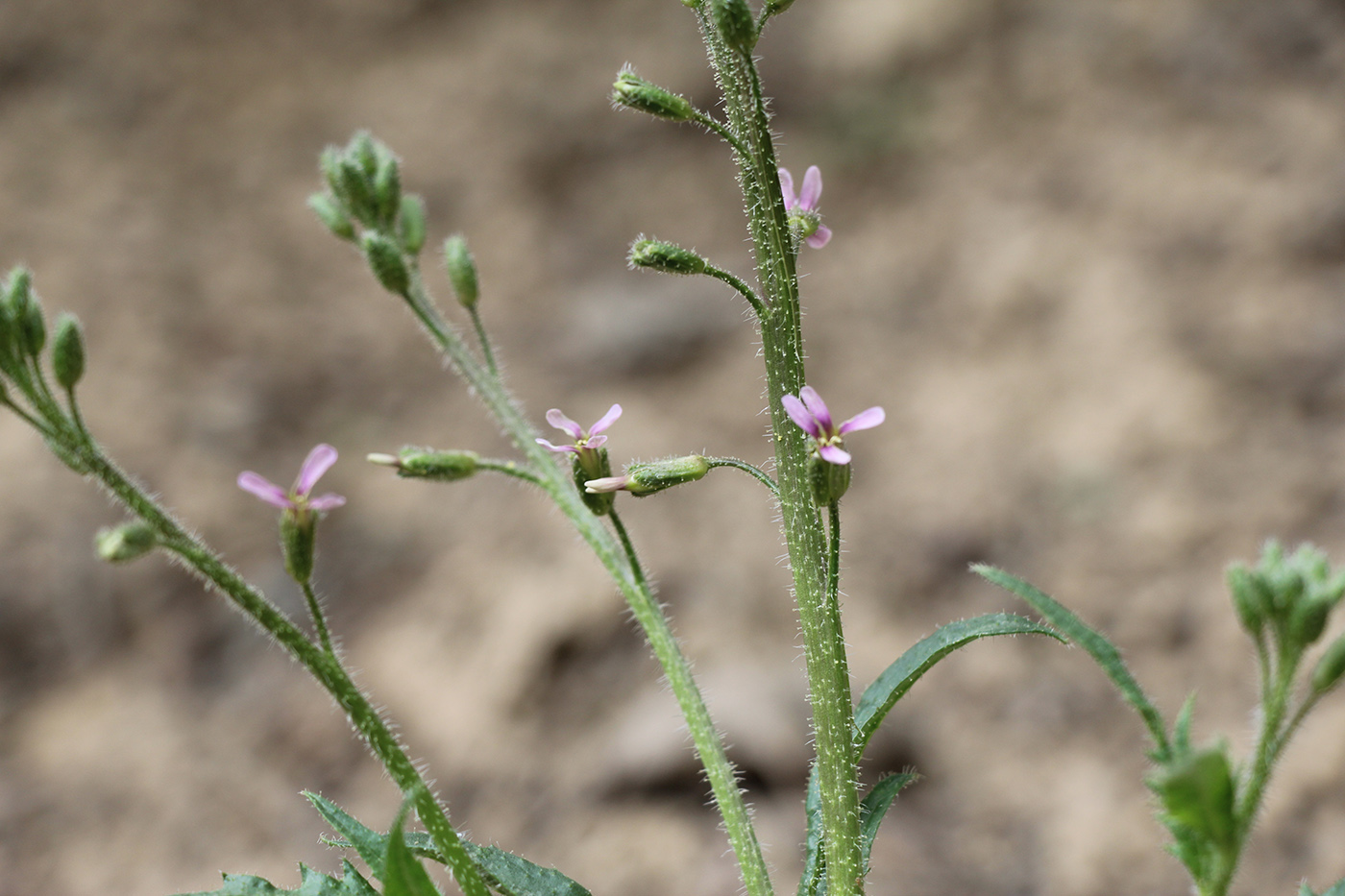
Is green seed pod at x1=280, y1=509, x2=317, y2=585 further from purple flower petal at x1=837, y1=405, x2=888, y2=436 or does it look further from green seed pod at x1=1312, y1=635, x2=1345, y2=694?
green seed pod at x1=1312, y1=635, x2=1345, y2=694

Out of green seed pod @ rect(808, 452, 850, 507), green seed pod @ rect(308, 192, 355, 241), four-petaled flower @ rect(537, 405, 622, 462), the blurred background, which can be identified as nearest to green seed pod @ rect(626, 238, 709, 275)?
four-petaled flower @ rect(537, 405, 622, 462)

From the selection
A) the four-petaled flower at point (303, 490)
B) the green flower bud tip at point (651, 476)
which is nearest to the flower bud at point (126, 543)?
the four-petaled flower at point (303, 490)

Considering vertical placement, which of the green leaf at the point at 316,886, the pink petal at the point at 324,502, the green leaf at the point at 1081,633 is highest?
the green leaf at the point at 1081,633

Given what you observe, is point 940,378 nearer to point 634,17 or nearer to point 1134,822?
A: point 1134,822

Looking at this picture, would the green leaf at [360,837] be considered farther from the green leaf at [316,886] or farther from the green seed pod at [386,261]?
the green seed pod at [386,261]

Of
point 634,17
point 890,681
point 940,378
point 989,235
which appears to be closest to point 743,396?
point 940,378

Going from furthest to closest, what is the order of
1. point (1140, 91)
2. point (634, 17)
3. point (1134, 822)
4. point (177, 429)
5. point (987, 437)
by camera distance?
point (634, 17)
point (1140, 91)
point (177, 429)
point (987, 437)
point (1134, 822)
